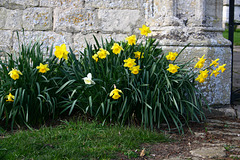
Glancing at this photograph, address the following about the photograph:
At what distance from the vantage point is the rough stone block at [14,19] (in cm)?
369

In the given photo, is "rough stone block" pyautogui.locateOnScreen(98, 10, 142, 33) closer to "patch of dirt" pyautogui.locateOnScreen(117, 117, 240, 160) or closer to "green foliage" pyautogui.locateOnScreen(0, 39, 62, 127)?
"green foliage" pyautogui.locateOnScreen(0, 39, 62, 127)

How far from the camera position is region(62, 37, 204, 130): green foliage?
2.84 meters

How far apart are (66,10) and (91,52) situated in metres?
0.86

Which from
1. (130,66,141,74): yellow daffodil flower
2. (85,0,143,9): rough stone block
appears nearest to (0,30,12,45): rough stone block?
(85,0,143,9): rough stone block

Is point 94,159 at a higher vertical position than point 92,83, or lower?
lower

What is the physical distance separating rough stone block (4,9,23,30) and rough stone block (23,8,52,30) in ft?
0.20

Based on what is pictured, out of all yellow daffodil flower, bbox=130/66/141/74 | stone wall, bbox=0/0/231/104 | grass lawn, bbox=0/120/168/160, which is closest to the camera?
grass lawn, bbox=0/120/168/160

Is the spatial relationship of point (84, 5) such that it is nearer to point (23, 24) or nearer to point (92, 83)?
point (23, 24)

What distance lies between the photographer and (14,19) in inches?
145

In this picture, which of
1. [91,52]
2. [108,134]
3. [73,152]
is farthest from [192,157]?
[91,52]

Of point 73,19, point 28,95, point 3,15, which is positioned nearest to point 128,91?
point 28,95

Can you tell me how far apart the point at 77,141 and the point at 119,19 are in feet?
6.05

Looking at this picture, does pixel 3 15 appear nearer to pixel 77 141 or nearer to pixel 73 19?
pixel 73 19

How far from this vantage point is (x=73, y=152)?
7.23 feet
